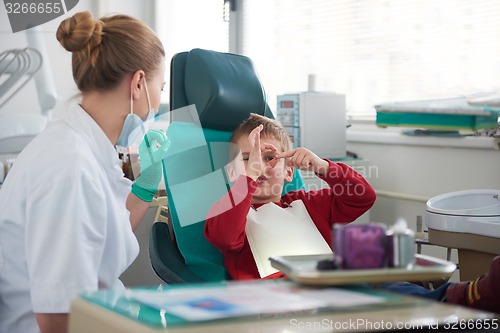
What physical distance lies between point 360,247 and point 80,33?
2.87 feet

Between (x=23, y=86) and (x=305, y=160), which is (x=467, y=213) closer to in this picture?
(x=305, y=160)

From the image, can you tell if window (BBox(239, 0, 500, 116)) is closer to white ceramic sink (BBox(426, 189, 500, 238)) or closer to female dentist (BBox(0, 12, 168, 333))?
white ceramic sink (BBox(426, 189, 500, 238))

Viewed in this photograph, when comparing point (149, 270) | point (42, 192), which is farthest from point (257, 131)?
point (149, 270)

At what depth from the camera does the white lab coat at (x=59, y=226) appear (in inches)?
54.5

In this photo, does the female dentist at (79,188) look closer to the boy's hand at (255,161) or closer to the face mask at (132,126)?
the face mask at (132,126)

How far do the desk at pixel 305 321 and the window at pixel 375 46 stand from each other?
197 cm

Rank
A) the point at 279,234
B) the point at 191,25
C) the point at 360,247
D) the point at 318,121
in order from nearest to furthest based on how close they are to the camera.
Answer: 1. the point at 360,247
2. the point at 279,234
3. the point at 318,121
4. the point at 191,25

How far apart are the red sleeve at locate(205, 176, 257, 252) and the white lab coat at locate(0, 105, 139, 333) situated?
1.06 ft

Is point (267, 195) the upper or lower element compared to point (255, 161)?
lower

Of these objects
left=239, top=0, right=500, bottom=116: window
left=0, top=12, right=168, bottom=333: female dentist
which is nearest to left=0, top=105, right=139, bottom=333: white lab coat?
left=0, top=12, right=168, bottom=333: female dentist

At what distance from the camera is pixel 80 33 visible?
1.56 m

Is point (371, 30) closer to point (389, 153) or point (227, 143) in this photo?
point (389, 153)

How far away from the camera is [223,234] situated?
1.88 meters
